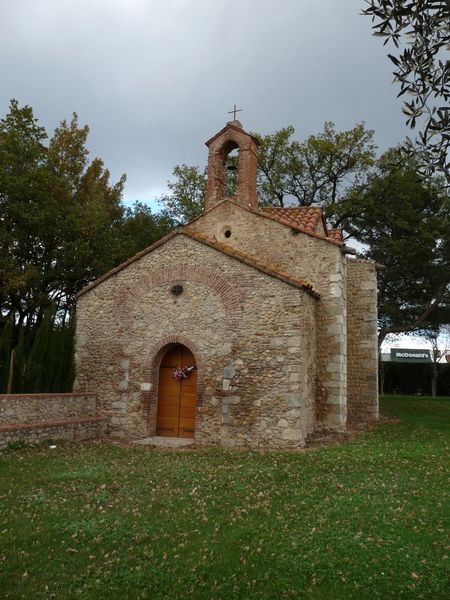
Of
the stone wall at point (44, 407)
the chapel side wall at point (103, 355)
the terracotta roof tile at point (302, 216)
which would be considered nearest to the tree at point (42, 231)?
the chapel side wall at point (103, 355)

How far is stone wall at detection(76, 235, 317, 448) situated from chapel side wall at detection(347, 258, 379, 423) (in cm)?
380

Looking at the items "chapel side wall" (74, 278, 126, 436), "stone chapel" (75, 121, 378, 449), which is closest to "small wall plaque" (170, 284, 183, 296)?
"stone chapel" (75, 121, 378, 449)

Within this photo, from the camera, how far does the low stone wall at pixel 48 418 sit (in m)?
10.5

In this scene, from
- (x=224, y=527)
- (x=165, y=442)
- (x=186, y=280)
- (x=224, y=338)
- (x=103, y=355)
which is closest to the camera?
(x=224, y=527)

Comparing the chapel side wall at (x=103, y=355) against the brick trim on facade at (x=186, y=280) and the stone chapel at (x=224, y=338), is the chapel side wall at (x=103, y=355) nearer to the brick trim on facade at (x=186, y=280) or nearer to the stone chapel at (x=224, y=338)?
the stone chapel at (x=224, y=338)

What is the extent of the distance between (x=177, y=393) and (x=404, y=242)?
53.9ft

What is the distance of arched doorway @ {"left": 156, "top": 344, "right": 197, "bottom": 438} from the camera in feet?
41.9

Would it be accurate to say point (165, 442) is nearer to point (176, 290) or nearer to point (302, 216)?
point (176, 290)

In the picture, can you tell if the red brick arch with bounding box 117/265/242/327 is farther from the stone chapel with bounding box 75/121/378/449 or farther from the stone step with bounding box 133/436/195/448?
the stone step with bounding box 133/436/195/448

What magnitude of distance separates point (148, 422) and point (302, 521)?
7.20 m

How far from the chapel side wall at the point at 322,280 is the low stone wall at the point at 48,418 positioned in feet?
19.8

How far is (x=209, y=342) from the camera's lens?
40.4ft

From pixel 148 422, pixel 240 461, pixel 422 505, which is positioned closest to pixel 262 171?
pixel 148 422

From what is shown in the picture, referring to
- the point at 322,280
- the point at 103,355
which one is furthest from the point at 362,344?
the point at 103,355
